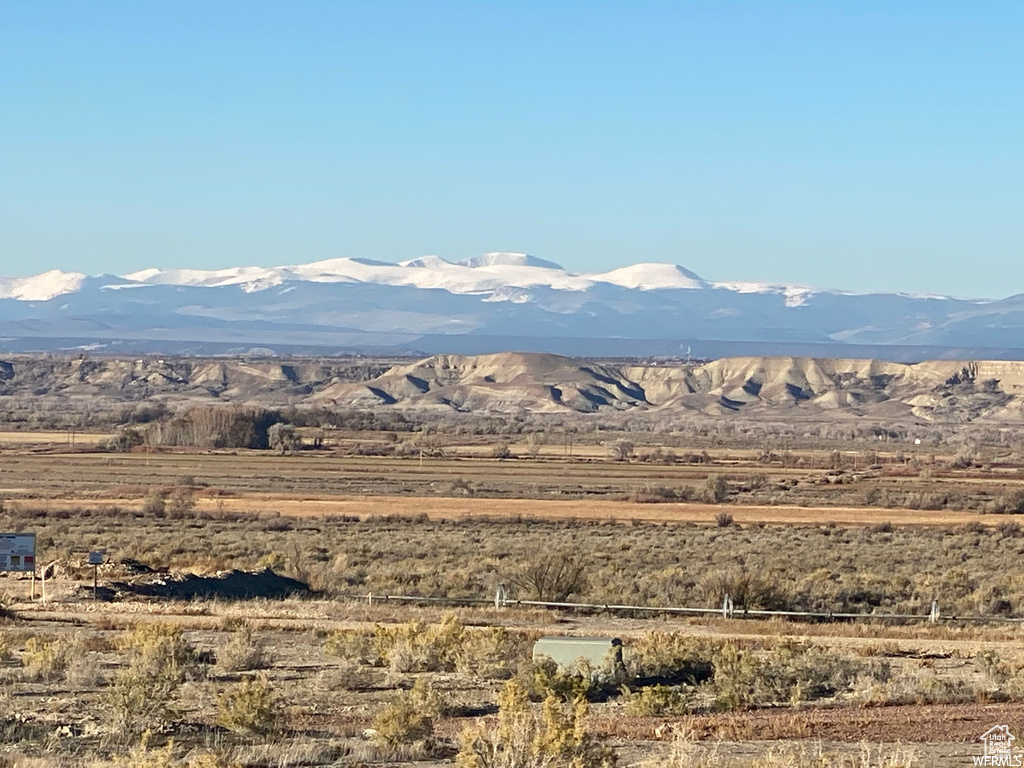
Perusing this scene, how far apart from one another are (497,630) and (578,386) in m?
147

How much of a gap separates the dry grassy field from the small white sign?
908 mm

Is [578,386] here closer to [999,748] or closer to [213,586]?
[213,586]

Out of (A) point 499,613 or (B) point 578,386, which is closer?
(A) point 499,613

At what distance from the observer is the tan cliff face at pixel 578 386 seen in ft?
507

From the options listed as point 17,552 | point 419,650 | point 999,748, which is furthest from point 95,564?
point 999,748

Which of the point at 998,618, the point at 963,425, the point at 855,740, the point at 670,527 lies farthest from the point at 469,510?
the point at 963,425

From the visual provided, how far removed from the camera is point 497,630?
61.2ft

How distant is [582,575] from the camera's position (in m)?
29.8

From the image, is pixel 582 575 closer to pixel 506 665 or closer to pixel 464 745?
pixel 506 665

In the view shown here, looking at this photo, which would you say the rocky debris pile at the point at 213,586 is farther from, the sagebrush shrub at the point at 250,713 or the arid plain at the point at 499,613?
the sagebrush shrub at the point at 250,713

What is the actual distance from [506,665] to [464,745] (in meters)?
7.32

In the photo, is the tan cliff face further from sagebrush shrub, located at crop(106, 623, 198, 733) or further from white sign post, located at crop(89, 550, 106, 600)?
sagebrush shrub, located at crop(106, 623, 198, 733)

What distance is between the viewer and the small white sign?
21.7 meters

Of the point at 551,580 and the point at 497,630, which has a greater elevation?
the point at 497,630
